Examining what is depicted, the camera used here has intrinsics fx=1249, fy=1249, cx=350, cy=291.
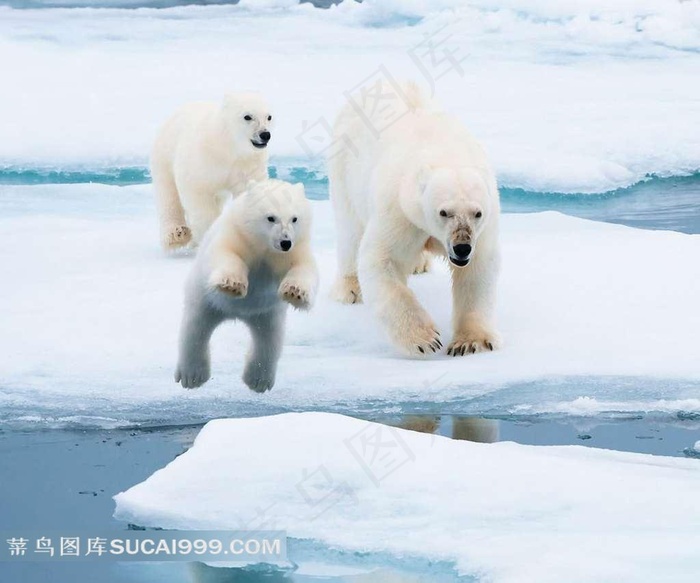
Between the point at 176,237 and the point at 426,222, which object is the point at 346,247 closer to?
the point at 426,222

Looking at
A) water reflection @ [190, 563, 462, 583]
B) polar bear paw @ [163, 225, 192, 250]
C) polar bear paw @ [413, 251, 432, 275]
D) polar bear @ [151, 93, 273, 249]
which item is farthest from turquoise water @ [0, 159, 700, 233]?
water reflection @ [190, 563, 462, 583]

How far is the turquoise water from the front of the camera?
25.5 feet

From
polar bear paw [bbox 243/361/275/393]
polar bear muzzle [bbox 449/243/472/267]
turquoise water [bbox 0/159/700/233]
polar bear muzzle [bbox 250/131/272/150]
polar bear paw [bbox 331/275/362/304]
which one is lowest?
turquoise water [bbox 0/159/700/233]

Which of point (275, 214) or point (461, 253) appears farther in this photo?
point (461, 253)

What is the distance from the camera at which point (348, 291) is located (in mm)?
4895

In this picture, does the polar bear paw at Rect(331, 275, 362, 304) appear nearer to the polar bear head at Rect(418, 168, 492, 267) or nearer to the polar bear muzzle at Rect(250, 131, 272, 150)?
the polar bear muzzle at Rect(250, 131, 272, 150)

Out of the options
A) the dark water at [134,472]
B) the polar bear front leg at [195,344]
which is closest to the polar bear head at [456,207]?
the dark water at [134,472]

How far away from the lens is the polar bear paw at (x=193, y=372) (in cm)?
368

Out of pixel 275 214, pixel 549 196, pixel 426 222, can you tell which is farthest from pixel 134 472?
pixel 549 196

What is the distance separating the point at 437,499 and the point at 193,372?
111 centimetres

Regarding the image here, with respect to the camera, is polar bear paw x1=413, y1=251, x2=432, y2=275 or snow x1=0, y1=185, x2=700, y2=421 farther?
polar bear paw x1=413, y1=251, x2=432, y2=275

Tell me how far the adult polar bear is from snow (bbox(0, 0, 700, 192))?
4.18m

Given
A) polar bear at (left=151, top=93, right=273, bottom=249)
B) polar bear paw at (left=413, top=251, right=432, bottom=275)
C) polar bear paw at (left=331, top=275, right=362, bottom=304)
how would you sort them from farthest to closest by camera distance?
polar bear at (left=151, top=93, right=273, bottom=249), polar bear paw at (left=413, top=251, right=432, bottom=275), polar bear paw at (left=331, top=275, right=362, bottom=304)

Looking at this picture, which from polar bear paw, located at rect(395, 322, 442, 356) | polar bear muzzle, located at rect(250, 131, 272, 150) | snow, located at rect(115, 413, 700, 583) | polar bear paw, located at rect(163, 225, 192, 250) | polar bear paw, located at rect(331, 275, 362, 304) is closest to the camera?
snow, located at rect(115, 413, 700, 583)
